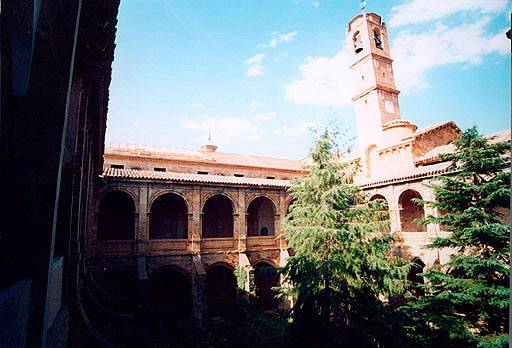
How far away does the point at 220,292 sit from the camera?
18.1 meters

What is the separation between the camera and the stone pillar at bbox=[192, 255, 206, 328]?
13.6 m

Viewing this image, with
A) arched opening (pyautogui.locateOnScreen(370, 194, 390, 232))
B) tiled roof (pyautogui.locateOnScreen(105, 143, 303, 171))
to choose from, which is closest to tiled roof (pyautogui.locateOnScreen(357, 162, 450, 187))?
arched opening (pyautogui.locateOnScreen(370, 194, 390, 232))

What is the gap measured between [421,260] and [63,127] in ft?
56.7

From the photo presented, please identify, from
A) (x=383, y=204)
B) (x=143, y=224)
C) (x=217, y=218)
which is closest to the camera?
(x=383, y=204)

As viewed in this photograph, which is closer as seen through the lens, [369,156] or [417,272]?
[417,272]

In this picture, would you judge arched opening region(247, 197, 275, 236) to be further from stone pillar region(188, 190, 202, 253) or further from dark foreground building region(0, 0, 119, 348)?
dark foreground building region(0, 0, 119, 348)

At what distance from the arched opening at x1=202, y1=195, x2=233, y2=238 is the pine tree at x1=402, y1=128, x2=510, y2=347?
41.9 feet

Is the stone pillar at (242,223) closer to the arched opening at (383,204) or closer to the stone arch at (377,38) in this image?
the arched opening at (383,204)

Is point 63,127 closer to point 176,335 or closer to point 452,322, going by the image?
point 452,322

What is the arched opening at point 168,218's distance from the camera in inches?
710

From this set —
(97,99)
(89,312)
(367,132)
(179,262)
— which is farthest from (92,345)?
(367,132)

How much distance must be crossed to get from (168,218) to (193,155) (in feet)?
→ 23.8

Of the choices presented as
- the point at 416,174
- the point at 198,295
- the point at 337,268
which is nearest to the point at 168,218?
the point at 198,295

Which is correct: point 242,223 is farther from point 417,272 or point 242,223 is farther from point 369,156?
point 369,156
